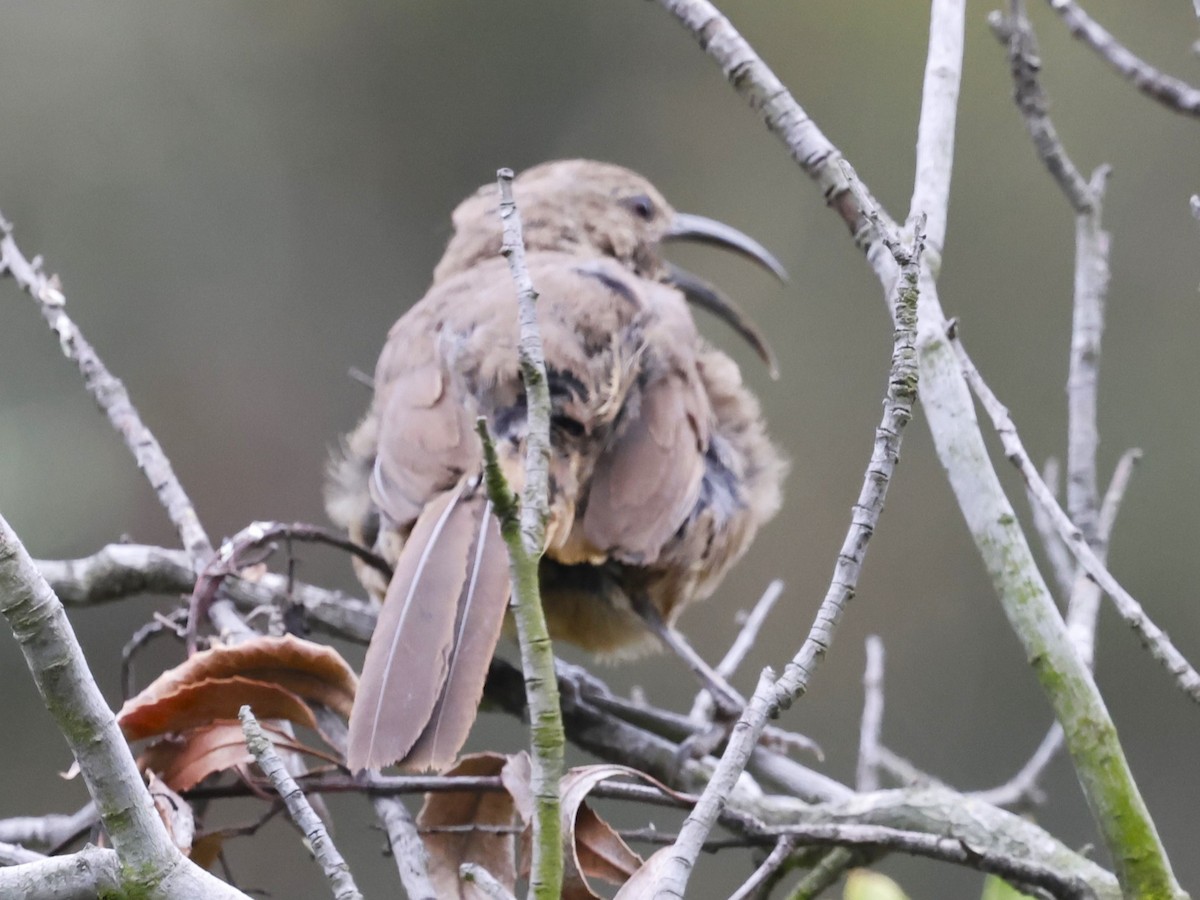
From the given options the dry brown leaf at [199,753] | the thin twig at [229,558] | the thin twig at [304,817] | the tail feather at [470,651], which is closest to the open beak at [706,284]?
the tail feather at [470,651]

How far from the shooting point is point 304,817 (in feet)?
4.61

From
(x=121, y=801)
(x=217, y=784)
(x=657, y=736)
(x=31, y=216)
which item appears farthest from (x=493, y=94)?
(x=121, y=801)

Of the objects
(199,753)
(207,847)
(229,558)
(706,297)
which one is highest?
(706,297)

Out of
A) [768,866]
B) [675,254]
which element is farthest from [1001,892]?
[675,254]

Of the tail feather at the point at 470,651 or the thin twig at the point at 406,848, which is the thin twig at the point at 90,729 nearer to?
the thin twig at the point at 406,848

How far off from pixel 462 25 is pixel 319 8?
0.70m

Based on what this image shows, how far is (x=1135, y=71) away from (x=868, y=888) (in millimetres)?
1344

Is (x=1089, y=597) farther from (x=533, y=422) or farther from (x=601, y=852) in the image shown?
(x=533, y=422)

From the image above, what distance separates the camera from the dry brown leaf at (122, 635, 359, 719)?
205cm

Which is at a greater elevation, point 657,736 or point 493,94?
point 493,94

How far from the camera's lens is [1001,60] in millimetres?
7477

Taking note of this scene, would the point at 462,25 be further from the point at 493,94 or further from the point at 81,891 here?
the point at 81,891

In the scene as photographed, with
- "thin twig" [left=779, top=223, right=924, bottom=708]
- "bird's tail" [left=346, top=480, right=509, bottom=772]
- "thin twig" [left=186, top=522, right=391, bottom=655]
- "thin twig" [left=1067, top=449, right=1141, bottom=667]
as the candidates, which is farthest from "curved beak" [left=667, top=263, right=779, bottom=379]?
"thin twig" [left=779, top=223, right=924, bottom=708]

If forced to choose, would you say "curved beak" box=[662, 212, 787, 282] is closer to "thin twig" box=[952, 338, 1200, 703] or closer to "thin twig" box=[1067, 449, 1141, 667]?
"thin twig" box=[1067, 449, 1141, 667]
